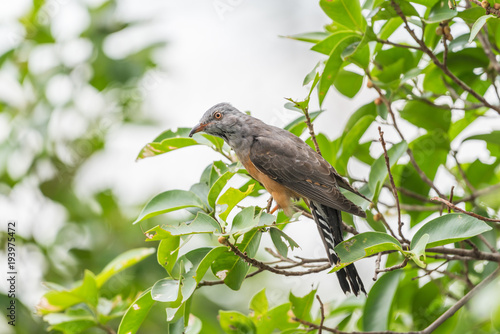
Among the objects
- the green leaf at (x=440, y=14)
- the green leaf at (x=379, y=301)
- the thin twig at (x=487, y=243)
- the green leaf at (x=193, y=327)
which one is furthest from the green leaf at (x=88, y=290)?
the green leaf at (x=440, y=14)

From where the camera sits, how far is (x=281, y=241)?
2455 mm

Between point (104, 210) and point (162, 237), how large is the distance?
2460 mm

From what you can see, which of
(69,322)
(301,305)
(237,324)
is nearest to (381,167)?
(301,305)

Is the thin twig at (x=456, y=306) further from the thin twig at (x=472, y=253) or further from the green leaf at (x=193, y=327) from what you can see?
the green leaf at (x=193, y=327)

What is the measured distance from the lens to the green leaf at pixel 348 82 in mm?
Answer: 3152

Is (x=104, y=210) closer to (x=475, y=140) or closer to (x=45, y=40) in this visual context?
(x=45, y=40)

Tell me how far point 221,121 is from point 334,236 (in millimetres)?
1002

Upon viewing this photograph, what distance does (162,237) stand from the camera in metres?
2.18

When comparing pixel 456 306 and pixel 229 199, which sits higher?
pixel 229 199

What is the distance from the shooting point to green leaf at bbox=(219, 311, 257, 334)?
8.35ft

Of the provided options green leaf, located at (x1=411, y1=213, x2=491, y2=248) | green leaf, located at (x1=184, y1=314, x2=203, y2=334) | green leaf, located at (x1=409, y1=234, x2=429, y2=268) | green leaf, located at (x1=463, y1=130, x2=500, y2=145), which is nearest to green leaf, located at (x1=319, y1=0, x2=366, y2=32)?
green leaf, located at (x1=463, y1=130, x2=500, y2=145)

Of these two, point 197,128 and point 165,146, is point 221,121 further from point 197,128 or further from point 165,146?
point 165,146

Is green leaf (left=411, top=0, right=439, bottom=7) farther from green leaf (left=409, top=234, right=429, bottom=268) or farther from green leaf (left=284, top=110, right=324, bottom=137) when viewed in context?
green leaf (left=409, top=234, right=429, bottom=268)

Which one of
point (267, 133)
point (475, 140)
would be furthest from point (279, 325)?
point (475, 140)
